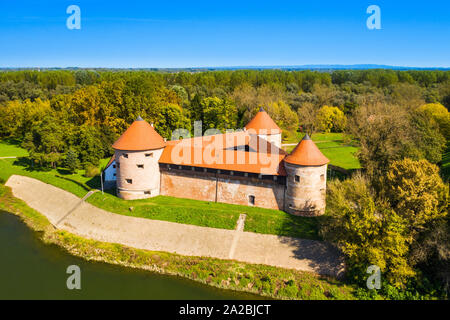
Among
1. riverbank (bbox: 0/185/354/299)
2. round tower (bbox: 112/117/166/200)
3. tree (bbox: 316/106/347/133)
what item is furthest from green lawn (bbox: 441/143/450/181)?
round tower (bbox: 112/117/166/200)

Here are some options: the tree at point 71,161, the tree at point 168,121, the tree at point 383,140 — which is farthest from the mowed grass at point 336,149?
the tree at point 71,161

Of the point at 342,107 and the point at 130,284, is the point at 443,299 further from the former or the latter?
the point at 342,107

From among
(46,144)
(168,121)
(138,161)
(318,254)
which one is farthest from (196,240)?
(168,121)

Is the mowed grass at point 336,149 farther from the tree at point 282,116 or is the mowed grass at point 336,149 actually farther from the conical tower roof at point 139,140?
the conical tower roof at point 139,140

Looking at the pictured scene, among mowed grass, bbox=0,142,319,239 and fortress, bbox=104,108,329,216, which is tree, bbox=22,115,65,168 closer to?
mowed grass, bbox=0,142,319,239

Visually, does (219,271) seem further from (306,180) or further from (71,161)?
(71,161)
